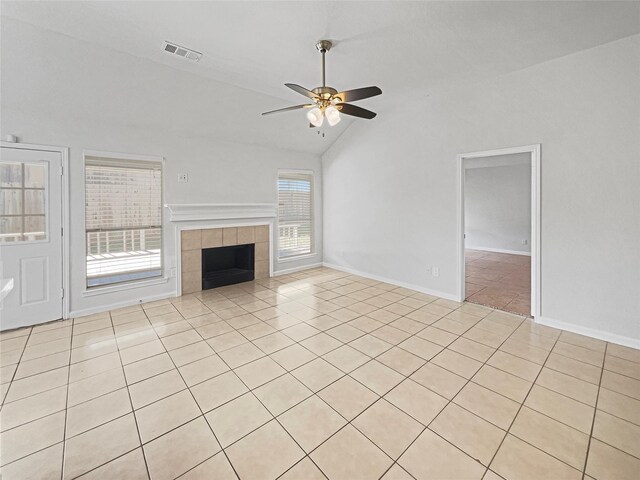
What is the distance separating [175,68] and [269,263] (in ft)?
11.5

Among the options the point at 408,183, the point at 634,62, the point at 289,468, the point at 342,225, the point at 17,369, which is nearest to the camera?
the point at 289,468

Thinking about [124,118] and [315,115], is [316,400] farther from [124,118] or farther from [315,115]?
[124,118]

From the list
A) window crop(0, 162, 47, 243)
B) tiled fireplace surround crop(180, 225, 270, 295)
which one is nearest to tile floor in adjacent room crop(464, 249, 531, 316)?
tiled fireplace surround crop(180, 225, 270, 295)

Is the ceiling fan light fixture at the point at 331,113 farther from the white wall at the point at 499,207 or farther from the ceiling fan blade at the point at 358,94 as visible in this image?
the white wall at the point at 499,207

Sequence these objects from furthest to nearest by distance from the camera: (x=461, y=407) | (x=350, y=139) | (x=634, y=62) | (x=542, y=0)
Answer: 1. (x=350, y=139)
2. (x=634, y=62)
3. (x=542, y=0)
4. (x=461, y=407)

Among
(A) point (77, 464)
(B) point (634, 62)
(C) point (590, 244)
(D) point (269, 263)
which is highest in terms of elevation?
(B) point (634, 62)

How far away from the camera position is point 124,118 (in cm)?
394

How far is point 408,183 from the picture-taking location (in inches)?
191

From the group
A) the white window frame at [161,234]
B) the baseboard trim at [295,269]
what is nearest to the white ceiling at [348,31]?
the white window frame at [161,234]

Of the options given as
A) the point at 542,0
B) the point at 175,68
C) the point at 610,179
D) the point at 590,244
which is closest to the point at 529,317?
the point at 590,244

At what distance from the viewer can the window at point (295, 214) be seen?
6.12 metres

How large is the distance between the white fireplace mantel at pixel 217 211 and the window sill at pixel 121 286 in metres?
0.95

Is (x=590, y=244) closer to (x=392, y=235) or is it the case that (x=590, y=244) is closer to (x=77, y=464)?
(x=392, y=235)

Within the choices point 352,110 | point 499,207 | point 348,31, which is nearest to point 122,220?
point 352,110
